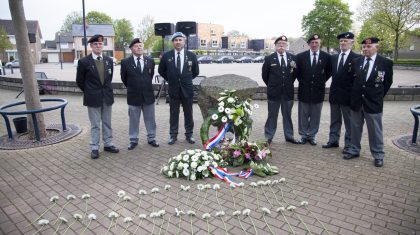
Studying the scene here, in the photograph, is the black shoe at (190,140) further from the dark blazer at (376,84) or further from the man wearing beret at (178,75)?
the dark blazer at (376,84)

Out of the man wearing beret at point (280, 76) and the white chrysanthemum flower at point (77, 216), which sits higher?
the man wearing beret at point (280, 76)

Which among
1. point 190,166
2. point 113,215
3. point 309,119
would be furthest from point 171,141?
point 113,215

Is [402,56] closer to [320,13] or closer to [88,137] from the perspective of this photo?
[320,13]

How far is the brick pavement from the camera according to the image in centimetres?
349

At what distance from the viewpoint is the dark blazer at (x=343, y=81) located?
562 centimetres

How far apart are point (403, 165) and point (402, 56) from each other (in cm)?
5848

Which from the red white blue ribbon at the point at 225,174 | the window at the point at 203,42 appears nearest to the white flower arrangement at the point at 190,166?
the red white blue ribbon at the point at 225,174

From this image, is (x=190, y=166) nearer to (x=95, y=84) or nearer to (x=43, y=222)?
(x=43, y=222)

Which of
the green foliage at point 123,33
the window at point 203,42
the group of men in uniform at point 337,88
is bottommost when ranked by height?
the group of men in uniform at point 337,88

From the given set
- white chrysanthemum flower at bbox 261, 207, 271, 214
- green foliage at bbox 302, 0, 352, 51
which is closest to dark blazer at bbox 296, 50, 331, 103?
white chrysanthemum flower at bbox 261, 207, 271, 214

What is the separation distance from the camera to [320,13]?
51.9 metres

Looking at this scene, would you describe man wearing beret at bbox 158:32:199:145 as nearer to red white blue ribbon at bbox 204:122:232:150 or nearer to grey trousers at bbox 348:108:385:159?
red white blue ribbon at bbox 204:122:232:150

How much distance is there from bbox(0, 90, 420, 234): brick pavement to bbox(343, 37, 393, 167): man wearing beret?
1.50ft

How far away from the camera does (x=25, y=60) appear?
6.50m
